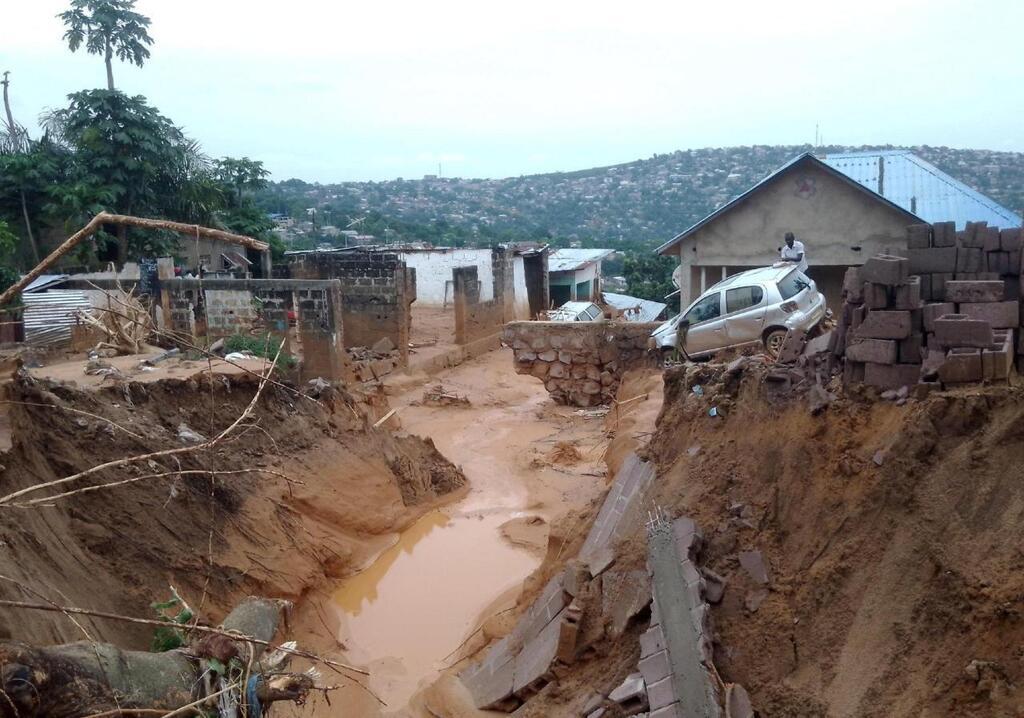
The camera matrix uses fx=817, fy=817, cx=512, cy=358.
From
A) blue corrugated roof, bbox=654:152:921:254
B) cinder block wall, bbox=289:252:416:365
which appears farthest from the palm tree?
blue corrugated roof, bbox=654:152:921:254

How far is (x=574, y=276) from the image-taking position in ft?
112

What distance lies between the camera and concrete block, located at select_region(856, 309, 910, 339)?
6.14 m

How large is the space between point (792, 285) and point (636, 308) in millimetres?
16569

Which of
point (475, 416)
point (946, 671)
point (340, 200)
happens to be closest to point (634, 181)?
point (340, 200)

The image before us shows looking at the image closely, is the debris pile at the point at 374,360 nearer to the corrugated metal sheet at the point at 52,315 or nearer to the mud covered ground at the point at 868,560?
the corrugated metal sheet at the point at 52,315

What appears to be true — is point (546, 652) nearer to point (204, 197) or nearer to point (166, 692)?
point (166, 692)

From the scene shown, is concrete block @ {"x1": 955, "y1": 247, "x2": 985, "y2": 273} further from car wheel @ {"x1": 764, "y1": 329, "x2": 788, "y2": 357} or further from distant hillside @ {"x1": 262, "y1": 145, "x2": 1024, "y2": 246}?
distant hillside @ {"x1": 262, "y1": 145, "x2": 1024, "y2": 246}

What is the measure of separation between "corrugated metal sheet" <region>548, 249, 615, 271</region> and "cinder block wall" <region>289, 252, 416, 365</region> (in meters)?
10.9

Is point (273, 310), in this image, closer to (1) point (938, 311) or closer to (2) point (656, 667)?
(2) point (656, 667)

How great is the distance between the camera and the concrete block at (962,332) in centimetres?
573

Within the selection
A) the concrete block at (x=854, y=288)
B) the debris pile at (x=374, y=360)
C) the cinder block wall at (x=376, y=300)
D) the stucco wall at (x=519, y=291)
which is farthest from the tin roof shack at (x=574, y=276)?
the concrete block at (x=854, y=288)

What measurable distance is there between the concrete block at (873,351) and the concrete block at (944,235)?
0.96 m

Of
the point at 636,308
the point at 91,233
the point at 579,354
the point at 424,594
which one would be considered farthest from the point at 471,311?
the point at 91,233

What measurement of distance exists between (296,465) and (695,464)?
5.93 meters
